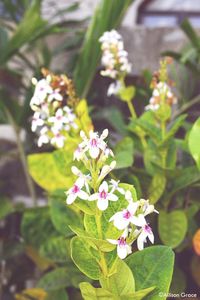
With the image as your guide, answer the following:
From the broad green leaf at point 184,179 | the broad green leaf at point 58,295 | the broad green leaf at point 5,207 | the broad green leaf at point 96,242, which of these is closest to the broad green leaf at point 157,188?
the broad green leaf at point 184,179

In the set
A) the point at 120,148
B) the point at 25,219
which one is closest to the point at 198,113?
the point at 120,148

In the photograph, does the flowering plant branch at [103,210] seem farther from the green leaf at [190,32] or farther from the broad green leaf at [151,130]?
the green leaf at [190,32]

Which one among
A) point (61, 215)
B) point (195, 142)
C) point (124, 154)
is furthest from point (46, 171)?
point (195, 142)

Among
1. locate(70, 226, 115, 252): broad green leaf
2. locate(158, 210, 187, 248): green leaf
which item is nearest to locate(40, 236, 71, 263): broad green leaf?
locate(158, 210, 187, 248): green leaf

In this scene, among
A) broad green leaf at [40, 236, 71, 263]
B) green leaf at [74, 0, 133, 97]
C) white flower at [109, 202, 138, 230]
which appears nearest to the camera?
white flower at [109, 202, 138, 230]

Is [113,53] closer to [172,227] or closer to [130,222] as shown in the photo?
[172,227]

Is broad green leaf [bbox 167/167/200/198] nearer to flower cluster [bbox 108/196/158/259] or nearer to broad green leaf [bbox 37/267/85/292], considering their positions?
broad green leaf [bbox 37/267/85/292]

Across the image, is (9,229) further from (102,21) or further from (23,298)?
(102,21)
